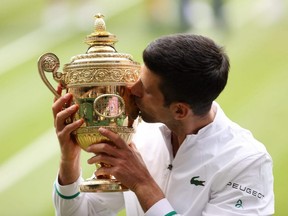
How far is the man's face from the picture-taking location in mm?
1936

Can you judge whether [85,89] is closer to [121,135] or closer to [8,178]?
[121,135]

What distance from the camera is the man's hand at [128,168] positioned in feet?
6.31

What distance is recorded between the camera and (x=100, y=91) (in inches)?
76.4

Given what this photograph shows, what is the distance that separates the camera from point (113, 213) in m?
2.26

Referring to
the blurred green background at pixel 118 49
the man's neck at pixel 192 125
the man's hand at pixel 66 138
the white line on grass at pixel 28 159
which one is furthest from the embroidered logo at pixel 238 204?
the white line on grass at pixel 28 159

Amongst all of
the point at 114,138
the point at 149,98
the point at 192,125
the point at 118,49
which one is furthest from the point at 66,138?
the point at 118,49

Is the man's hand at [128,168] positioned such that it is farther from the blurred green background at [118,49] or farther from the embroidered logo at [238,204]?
the blurred green background at [118,49]

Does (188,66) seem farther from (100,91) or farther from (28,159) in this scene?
(28,159)

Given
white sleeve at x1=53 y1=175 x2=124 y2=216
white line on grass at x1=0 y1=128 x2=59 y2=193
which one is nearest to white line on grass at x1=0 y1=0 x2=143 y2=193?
white line on grass at x1=0 y1=128 x2=59 y2=193

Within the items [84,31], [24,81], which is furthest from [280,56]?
[24,81]

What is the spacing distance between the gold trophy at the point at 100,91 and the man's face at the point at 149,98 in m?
0.02

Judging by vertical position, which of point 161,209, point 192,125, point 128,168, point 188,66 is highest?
point 188,66

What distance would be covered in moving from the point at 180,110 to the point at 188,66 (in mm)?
148

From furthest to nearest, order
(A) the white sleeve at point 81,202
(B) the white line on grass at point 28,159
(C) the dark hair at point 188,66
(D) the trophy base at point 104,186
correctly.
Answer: (B) the white line on grass at point 28,159 < (A) the white sleeve at point 81,202 < (D) the trophy base at point 104,186 < (C) the dark hair at point 188,66
